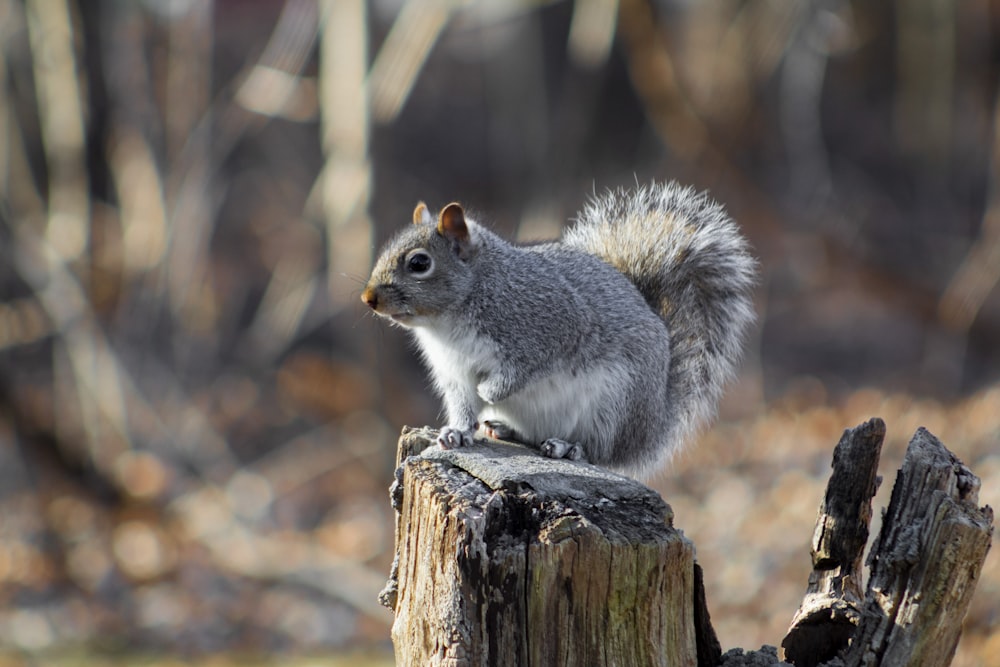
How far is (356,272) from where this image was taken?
570 centimetres

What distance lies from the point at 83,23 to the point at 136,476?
369cm

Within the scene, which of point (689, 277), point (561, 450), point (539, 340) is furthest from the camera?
point (689, 277)

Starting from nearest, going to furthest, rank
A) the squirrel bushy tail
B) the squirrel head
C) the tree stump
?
the tree stump < the squirrel head < the squirrel bushy tail

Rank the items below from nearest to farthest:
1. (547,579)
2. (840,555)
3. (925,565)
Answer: (547,579) < (925,565) < (840,555)

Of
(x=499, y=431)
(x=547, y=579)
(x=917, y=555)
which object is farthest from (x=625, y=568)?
(x=499, y=431)

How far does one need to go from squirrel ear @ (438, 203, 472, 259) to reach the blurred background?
2575 mm

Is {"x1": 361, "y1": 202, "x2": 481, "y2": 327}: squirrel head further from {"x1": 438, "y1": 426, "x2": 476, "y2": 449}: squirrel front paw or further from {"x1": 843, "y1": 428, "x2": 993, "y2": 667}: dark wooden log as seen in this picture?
{"x1": 843, "y1": 428, "x2": 993, "y2": 667}: dark wooden log

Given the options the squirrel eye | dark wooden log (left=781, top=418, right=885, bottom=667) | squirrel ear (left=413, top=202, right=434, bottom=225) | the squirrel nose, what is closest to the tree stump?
dark wooden log (left=781, top=418, right=885, bottom=667)

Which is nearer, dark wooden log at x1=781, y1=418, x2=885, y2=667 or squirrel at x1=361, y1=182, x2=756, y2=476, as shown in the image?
dark wooden log at x1=781, y1=418, x2=885, y2=667

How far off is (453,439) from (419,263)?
566mm

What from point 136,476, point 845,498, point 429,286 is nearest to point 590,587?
point 845,498

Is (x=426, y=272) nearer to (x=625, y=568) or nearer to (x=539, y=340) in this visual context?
(x=539, y=340)

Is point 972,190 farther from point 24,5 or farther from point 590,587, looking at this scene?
point 590,587

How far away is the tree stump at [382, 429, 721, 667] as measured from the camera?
5.29ft
